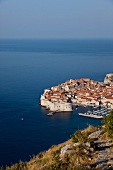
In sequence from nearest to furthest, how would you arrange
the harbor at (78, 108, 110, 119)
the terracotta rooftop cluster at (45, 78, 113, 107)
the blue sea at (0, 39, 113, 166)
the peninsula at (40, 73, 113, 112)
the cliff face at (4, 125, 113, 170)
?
1. the cliff face at (4, 125, 113, 170)
2. the blue sea at (0, 39, 113, 166)
3. the harbor at (78, 108, 110, 119)
4. the peninsula at (40, 73, 113, 112)
5. the terracotta rooftop cluster at (45, 78, 113, 107)

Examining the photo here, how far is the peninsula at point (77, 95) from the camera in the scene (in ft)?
45.2

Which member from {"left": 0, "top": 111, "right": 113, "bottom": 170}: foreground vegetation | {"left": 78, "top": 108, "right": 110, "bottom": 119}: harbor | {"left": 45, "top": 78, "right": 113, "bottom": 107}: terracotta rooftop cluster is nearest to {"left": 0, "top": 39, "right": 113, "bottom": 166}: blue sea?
{"left": 78, "top": 108, "right": 110, "bottom": 119}: harbor

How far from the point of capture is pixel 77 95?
50.6 feet

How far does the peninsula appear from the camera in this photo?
45.2ft

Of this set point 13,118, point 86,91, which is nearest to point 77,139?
point 13,118

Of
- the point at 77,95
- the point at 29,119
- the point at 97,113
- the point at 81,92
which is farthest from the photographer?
the point at 81,92

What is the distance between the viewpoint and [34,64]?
27.3m

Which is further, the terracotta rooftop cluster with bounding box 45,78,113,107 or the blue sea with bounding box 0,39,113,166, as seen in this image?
the terracotta rooftop cluster with bounding box 45,78,113,107

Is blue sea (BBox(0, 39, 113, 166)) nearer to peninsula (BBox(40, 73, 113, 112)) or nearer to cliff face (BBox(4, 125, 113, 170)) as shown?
peninsula (BBox(40, 73, 113, 112))

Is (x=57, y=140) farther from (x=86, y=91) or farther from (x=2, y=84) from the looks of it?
(x=2, y=84)

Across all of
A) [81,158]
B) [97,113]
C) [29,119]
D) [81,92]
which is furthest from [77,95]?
[81,158]

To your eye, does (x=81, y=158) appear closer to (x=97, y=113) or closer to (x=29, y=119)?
(x=29, y=119)

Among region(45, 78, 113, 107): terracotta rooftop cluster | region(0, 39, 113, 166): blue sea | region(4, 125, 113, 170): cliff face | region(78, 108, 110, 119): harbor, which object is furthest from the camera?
region(45, 78, 113, 107): terracotta rooftop cluster

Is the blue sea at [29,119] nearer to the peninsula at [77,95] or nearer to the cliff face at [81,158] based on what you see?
the peninsula at [77,95]
